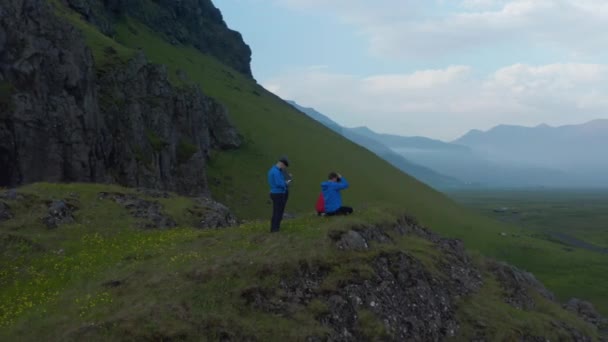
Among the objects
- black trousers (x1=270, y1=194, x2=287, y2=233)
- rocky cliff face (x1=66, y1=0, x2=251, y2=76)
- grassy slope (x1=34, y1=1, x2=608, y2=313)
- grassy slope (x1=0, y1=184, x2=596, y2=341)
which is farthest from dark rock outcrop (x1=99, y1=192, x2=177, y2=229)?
rocky cliff face (x1=66, y1=0, x2=251, y2=76)

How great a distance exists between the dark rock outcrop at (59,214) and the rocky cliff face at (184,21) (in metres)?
71.7

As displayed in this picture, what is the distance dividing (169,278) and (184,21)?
487ft

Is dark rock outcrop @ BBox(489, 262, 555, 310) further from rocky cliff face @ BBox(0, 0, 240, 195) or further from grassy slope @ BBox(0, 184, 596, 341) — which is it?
rocky cliff face @ BBox(0, 0, 240, 195)

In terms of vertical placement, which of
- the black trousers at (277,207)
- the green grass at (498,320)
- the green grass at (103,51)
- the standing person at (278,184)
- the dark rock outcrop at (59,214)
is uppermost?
the green grass at (103,51)

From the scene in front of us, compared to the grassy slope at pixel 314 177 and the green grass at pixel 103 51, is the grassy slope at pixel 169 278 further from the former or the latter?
the green grass at pixel 103 51

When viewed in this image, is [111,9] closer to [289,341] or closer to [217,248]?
[217,248]

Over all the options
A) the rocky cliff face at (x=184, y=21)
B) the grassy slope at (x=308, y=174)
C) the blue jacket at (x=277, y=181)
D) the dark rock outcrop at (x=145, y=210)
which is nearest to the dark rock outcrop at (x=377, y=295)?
the blue jacket at (x=277, y=181)

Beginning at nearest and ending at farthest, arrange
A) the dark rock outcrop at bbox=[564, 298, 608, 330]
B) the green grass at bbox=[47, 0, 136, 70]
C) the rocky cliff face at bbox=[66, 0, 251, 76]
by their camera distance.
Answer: the dark rock outcrop at bbox=[564, 298, 608, 330] < the green grass at bbox=[47, 0, 136, 70] < the rocky cliff face at bbox=[66, 0, 251, 76]

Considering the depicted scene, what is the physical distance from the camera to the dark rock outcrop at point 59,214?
2677cm

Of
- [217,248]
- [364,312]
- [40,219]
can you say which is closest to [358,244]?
[364,312]

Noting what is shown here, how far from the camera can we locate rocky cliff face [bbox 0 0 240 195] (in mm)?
43375

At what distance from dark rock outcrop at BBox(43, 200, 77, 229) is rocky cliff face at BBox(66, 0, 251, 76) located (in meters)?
71.7

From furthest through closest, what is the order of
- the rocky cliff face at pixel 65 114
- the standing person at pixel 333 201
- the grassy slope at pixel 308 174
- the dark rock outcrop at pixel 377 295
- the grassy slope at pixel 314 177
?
1. the grassy slope at pixel 314 177
2. the grassy slope at pixel 308 174
3. the rocky cliff face at pixel 65 114
4. the standing person at pixel 333 201
5. the dark rock outcrop at pixel 377 295

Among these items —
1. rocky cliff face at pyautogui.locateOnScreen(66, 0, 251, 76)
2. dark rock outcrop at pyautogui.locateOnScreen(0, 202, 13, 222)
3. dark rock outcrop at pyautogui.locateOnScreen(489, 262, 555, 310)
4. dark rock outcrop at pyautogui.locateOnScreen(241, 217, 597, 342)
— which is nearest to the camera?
dark rock outcrop at pyautogui.locateOnScreen(241, 217, 597, 342)
